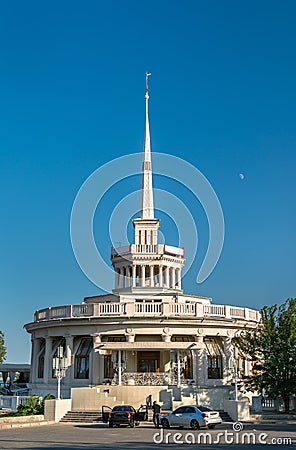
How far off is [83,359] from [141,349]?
569 cm

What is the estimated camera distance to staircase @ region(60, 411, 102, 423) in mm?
34344

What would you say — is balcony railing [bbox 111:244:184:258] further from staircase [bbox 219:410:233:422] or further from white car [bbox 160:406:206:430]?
white car [bbox 160:406:206:430]

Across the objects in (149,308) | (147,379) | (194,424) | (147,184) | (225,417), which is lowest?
(225,417)

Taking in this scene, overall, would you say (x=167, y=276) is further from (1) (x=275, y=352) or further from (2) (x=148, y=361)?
(1) (x=275, y=352)

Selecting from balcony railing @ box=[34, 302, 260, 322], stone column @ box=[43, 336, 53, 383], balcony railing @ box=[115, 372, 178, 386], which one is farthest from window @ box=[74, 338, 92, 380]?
balcony railing @ box=[115, 372, 178, 386]

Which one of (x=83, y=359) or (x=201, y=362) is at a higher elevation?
(x=83, y=359)

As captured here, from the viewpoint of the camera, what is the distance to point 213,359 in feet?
140

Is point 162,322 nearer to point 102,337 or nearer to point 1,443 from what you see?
point 102,337

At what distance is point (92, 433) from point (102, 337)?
1594 centimetres

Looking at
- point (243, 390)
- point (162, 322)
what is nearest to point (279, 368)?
point (243, 390)

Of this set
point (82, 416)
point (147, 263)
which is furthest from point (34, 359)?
point (82, 416)

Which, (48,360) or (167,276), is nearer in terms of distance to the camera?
(48,360)

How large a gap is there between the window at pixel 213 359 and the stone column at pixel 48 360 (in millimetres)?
11791

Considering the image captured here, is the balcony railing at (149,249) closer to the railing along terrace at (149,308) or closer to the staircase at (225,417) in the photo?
the railing along terrace at (149,308)
